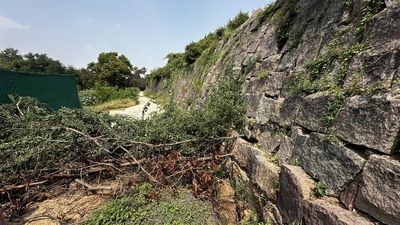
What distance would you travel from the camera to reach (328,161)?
2135mm

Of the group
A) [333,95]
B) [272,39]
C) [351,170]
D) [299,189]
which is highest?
[272,39]

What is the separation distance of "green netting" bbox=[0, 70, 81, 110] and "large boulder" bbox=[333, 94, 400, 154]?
7.69m

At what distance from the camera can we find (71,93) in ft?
33.2

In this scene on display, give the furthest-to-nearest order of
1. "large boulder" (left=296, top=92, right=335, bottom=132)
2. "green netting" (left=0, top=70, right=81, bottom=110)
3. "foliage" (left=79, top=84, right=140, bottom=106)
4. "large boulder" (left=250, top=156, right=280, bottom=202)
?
"foliage" (left=79, top=84, right=140, bottom=106) < "green netting" (left=0, top=70, right=81, bottom=110) < "large boulder" (left=250, top=156, right=280, bottom=202) < "large boulder" (left=296, top=92, right=335, bottom=132)

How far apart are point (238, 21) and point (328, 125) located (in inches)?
271

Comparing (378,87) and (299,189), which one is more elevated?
(378,87)

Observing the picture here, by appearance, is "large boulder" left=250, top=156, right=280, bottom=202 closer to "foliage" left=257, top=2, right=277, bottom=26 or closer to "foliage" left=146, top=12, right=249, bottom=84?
"foliage" left=257, top=2, right=277, bottom=26

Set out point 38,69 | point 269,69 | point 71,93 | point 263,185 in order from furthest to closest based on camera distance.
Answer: point 38,69 → point 71,93 → point 269,69 → point 263,185

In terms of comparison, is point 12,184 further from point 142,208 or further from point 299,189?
point 299,189

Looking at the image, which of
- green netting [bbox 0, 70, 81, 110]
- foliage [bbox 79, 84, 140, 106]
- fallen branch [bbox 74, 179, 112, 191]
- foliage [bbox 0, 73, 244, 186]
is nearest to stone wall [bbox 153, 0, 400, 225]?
foliage [bbox 0, 73, 244, 186]

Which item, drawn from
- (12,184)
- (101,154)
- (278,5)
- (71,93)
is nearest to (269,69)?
(278,5)

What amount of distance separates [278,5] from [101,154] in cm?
433

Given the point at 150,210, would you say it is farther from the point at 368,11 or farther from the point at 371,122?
the point at 368,11

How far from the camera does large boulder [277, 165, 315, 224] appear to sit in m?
2.14
